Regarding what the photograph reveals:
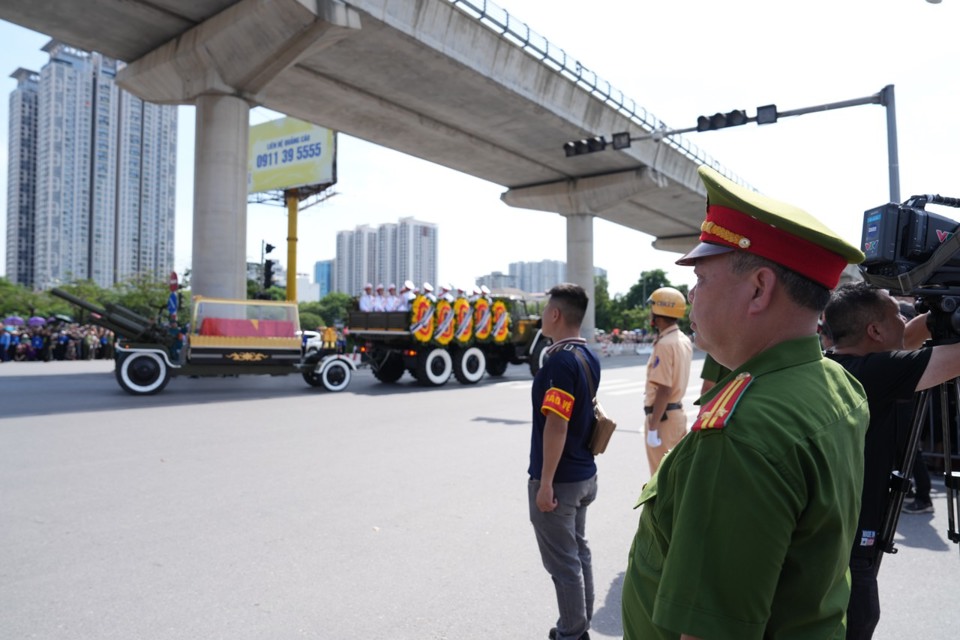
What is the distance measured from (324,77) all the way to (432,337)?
9725mm

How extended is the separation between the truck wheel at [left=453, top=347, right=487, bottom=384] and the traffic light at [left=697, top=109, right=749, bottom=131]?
26.0 ft

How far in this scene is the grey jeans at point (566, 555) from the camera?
3.06m

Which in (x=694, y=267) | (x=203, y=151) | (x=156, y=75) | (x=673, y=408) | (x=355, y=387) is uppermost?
(x=156, y=75)

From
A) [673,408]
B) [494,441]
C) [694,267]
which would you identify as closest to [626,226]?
[494,441]

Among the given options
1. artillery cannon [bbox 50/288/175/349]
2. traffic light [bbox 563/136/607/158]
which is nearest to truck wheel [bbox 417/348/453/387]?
artillery cannon [bbox 50/288/175/349]

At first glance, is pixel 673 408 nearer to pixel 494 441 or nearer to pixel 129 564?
pixel 129 564

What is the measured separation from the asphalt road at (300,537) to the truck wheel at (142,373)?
344 cm

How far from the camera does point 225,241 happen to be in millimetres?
18625

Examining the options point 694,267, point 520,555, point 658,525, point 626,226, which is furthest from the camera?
point 626,226

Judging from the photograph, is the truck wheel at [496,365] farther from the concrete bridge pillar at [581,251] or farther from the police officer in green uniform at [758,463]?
the police officer in green uniform at [758,463]

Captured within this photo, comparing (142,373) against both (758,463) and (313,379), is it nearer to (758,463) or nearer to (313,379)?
(313,379)

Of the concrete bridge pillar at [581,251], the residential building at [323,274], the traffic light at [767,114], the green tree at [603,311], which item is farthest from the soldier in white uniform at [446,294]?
the residential building at [323,274]

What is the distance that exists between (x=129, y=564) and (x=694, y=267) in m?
4.16

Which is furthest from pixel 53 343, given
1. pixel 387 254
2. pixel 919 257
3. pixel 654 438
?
pixel 387 254
